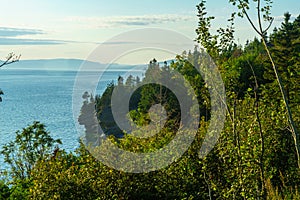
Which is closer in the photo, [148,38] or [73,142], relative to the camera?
[148,38]

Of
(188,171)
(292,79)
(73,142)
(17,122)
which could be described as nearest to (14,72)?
(17,122)

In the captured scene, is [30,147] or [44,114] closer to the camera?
[30,147]

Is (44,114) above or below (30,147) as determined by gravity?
below

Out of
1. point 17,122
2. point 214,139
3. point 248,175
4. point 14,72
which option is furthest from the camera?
point 14,72

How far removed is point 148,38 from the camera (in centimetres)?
692

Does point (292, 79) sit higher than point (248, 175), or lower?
higher

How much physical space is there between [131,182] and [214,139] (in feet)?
4.83

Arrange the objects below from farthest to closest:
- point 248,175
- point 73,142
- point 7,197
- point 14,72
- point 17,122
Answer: point 14,72
point 17,122
point 73,142
point 7,197
point 248,175

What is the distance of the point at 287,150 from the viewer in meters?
7.97

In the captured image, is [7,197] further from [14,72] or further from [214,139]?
[14,72]

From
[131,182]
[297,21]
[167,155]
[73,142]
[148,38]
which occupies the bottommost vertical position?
[73,142]

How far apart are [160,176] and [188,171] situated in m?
0.50

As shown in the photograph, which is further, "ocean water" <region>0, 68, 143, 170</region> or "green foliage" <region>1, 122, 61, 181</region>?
"ocean water" <region>0, 68, 143, 170</region>

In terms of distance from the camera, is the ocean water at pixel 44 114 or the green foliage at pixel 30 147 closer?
the green foliage at pixel 30 147
